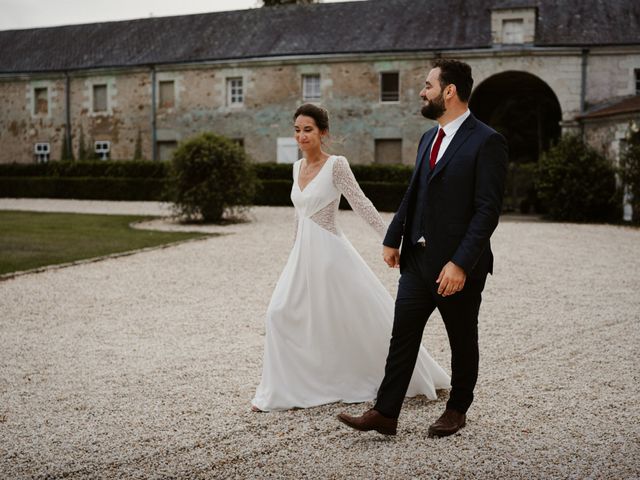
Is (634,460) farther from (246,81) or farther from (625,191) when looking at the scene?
(246,81)

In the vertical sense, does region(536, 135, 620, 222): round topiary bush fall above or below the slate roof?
below

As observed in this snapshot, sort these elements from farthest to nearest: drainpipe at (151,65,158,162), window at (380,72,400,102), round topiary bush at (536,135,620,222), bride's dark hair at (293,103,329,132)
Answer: drainpipe at (151,65,158,162)
window at (380,72,400,102)
round topiary bush at (536,135,620,222)
bride's dark hair at (293,103,329,132)

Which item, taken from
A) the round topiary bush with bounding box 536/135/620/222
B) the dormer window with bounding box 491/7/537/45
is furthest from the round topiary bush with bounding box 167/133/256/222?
the dormer window with bounding box 491/7/537/45

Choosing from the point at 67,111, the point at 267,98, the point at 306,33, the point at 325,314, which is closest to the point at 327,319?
the point at 325,314

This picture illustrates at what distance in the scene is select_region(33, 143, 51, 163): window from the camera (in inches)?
1193

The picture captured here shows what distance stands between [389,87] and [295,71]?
3.40m

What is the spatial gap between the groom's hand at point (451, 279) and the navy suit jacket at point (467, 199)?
0.03 meters

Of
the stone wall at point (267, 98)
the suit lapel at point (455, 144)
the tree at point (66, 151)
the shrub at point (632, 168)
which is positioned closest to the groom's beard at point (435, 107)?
the suit lapel at point (455, 144)

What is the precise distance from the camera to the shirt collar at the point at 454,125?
3.54 meters

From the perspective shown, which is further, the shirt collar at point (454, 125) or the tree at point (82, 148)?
the tree at point (82, 148)

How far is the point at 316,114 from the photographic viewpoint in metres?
4.35

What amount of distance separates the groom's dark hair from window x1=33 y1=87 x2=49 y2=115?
29.6 metres

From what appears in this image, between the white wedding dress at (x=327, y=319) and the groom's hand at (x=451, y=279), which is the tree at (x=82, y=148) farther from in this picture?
the groom's hand at (x=451, y=279)

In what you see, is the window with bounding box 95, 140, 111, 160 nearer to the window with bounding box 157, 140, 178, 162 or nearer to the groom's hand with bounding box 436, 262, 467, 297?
the window with bounding box 157, 140, 178, 162
